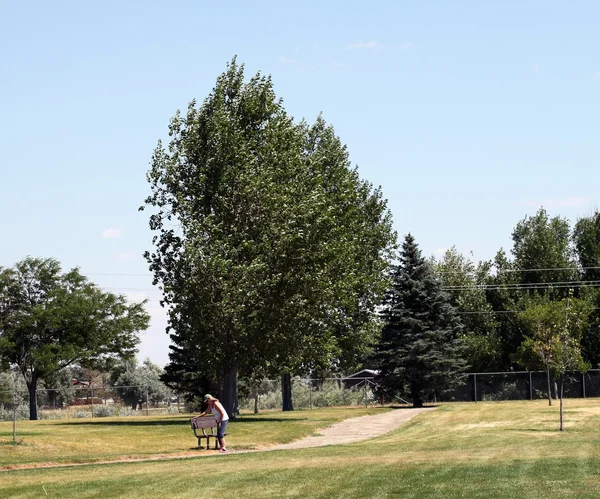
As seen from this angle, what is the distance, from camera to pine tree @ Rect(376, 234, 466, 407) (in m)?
56.8

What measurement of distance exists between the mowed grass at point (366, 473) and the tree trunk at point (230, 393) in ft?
48.1

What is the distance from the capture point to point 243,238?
3984cm

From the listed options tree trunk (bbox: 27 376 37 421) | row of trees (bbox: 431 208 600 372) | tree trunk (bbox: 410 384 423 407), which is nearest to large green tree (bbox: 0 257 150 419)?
tree trunk (bbox: 27 376 37 421)

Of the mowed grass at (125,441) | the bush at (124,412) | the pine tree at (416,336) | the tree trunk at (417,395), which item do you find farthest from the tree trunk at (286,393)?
the mowed grass at (125,441)

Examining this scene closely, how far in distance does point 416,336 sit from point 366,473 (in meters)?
39.4

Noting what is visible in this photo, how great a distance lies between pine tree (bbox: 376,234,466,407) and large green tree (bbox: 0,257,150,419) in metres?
16.8

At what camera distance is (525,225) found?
8788cm

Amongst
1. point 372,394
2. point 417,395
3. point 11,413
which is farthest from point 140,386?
point 417,395

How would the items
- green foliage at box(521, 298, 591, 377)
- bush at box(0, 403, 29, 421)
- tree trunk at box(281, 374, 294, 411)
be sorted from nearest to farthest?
1. green foliage at box(521, 298, 591, 377)
2. tree trunk at box(281, 374, 294, 411)
3. bush at box(0, 403, 29, 421)

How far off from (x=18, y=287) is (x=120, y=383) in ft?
104

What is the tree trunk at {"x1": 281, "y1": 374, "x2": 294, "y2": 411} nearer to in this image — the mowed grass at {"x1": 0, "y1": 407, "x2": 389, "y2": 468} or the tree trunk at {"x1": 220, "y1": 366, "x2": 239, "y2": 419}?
the tree trunk at {"x1": 220, "y1": 366, "x2": 239, "y2": 419}

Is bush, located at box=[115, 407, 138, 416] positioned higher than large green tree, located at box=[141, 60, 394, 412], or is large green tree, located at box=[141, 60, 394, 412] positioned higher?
large green tree, located at box=[141, 60, 394, 412]

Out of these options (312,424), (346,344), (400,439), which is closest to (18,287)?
(346,344)

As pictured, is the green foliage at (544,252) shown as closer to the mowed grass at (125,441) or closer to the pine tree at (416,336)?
the pine tree at (416,336)
